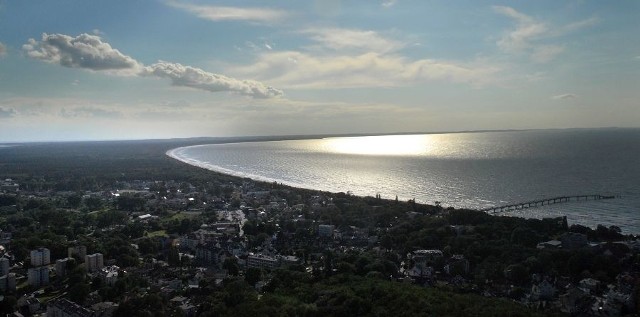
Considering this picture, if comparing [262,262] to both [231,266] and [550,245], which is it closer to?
[231,266]

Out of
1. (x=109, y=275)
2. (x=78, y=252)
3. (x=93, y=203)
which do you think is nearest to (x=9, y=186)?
(x=93, y=203)

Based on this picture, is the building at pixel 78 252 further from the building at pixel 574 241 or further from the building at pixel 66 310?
the building at pixel 574 241

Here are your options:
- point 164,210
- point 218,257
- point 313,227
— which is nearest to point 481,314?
point 218,257

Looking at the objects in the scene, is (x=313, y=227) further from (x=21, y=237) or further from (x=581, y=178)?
(x=581, y=178)

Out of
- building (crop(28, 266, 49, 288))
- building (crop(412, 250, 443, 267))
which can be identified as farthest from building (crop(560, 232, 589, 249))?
building (crop(28, 266, 49, 288))

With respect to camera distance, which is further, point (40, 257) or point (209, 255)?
point (209, 255)

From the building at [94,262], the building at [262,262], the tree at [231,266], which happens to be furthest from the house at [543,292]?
the building at [94,262]
